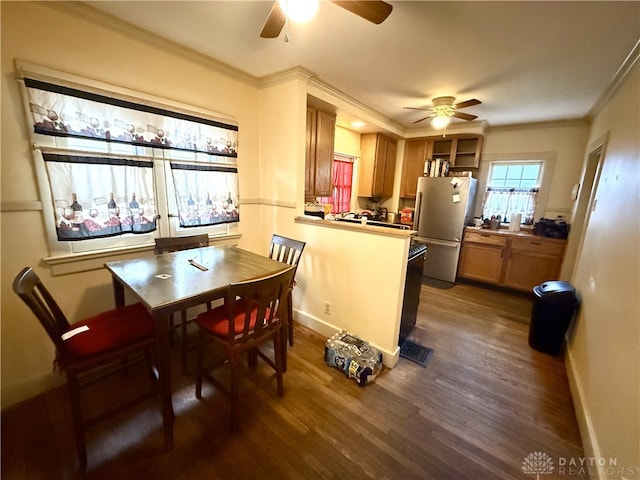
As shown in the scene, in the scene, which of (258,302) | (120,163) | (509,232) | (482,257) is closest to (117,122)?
(120,163)

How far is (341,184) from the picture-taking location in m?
4.40

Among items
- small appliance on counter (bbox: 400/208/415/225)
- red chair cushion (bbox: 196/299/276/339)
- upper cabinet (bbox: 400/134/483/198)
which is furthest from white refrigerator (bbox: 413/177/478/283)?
red chair cushion (bbox: 196/299/276/339)

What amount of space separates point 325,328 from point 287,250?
0.90m

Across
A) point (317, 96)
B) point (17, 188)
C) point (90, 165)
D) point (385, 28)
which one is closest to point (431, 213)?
point (317, 96)

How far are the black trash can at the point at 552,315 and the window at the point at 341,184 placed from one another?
2.85 metres

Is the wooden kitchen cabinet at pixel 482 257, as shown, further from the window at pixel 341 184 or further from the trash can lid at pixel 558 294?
the window at pixel 341 184

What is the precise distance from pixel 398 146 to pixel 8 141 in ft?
15.8

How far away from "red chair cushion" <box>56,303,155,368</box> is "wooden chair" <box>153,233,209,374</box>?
1.52 feet

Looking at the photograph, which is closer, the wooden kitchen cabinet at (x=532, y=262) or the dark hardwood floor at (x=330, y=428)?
the dark hardwood floor at (x=330, y=428)

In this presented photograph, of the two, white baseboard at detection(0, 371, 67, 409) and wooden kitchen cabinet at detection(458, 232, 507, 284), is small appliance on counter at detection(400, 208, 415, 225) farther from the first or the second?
white baseboard at detection(0, 371, 67, 409)

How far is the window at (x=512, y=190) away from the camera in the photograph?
3.91 m

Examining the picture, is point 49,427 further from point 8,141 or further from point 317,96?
point 317,96

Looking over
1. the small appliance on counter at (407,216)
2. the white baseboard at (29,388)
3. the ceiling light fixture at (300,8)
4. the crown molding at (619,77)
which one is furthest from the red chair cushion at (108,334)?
the small appliance on counter at (407,216)

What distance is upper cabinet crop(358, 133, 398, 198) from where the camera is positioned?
14.2ft
